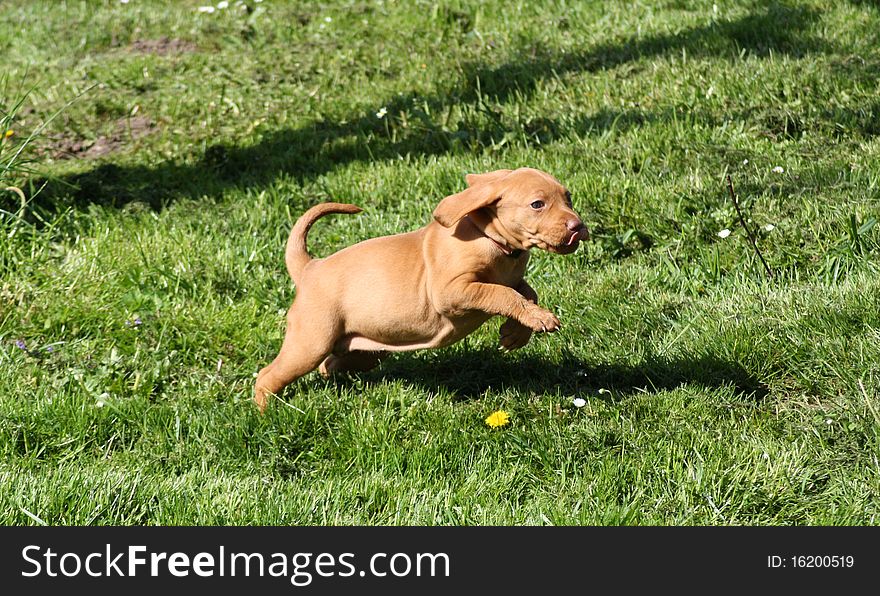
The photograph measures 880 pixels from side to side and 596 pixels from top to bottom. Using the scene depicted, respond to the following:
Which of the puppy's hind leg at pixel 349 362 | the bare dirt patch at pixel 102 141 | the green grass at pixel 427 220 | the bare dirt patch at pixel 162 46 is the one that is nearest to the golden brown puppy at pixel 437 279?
the puppy's hind leg at pixel 349 362

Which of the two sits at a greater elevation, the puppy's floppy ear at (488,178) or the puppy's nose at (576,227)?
the puppy's floppy ear at (488,178)

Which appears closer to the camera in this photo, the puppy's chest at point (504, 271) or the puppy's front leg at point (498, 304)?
the puppy's front leg at point (498, 304)

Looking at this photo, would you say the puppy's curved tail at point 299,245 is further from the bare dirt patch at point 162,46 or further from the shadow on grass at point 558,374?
the bare dirt patch at point 162,46

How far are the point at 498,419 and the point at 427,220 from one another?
194cm

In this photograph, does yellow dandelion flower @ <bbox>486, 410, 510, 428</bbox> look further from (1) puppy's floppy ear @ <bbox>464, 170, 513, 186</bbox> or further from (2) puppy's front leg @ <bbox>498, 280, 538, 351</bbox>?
(1) puppy's floppy ear @ <bbox>464, 170, 513, 186</bbox>

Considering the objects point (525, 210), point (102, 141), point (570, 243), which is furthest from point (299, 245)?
point (102, 141)

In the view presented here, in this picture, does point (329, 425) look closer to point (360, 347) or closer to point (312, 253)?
point (360, 347)

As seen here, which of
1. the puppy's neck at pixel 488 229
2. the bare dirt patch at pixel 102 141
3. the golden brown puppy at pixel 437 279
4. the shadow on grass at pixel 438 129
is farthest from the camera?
the bare dirt patch at pixel 102 141

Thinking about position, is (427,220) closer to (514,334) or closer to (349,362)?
(349,362)

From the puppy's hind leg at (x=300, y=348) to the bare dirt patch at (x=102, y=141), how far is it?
334 centimetres

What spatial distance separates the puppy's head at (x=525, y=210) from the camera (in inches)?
139

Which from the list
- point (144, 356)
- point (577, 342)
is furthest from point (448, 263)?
point (144, 356)

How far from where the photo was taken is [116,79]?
25.9ft

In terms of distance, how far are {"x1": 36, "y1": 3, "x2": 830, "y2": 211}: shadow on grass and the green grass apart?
26mm
